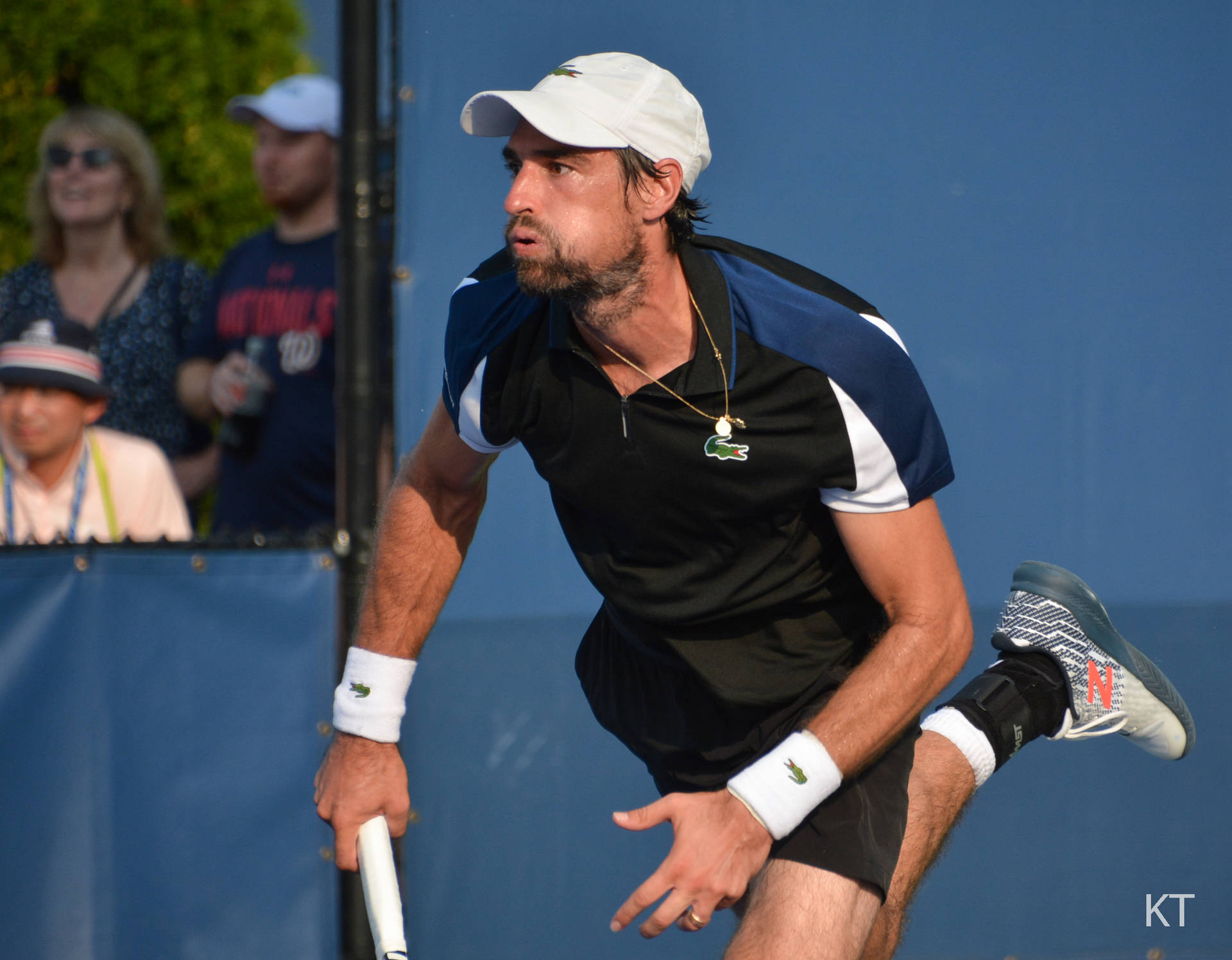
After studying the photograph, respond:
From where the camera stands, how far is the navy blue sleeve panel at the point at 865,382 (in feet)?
7.43

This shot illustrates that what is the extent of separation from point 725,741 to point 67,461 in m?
2.11

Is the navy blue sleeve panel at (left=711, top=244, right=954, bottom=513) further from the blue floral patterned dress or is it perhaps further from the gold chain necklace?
the blue floral patterned dress

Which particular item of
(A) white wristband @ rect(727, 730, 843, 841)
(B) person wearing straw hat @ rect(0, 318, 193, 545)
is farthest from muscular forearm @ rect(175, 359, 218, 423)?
(A) white wristband @ rect(727, 730, 843, 841)

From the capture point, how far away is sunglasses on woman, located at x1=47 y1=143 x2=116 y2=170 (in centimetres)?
430

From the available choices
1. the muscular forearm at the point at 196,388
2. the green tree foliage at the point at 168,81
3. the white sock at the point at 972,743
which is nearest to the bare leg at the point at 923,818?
the white sock at the point at 972,743

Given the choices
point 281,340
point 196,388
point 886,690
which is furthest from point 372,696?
point 196,388

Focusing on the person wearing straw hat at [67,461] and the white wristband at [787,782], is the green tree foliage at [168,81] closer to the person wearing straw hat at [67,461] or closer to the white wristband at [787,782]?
the person wearing straw hat at [67,461]

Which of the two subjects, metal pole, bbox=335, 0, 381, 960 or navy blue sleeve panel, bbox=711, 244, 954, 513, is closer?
navy blue sleeve panel, bbox=711, 244, 954, 513

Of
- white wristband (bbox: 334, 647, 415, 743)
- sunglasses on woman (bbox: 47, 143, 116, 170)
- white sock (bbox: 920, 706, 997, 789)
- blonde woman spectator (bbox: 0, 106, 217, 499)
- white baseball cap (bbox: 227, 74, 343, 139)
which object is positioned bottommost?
white sock (bbox: 920, 706, 997, 789)

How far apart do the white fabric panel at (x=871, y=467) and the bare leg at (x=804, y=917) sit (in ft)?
2.21

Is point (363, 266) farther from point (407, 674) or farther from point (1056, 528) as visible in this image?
point (1056, 528)

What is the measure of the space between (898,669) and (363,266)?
180cm

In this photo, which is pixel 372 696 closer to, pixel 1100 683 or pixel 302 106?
pixel 1100 683

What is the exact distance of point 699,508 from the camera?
2377 mm
